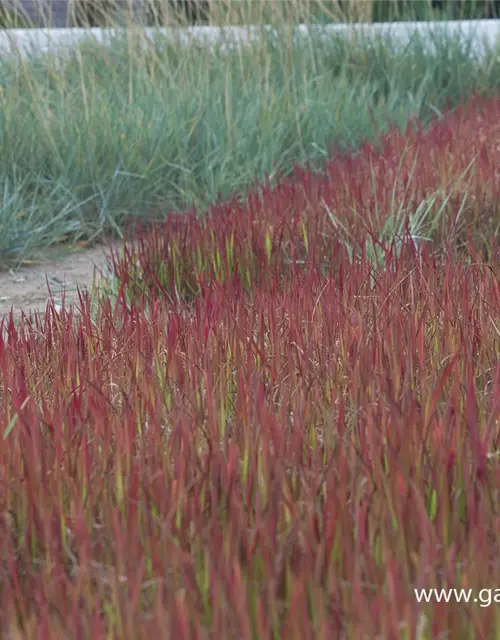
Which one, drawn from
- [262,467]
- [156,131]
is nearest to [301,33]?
[156,131]

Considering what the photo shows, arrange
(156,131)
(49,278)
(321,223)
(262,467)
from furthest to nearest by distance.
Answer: (156,131) < (49,278) < (321,223) < (262,467)

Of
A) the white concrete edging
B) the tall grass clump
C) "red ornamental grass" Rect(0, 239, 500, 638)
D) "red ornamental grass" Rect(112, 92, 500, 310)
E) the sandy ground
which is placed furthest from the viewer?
the white concrete edging

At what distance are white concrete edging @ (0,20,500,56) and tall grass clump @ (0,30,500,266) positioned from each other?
0.12 metres

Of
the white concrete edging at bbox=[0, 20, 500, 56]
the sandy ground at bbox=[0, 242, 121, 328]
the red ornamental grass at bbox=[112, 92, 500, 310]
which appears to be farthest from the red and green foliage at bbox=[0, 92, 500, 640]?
the white concrete edging at bbox=[0, 20, 500, 56]

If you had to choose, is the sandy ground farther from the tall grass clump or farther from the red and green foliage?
the red and green foliage

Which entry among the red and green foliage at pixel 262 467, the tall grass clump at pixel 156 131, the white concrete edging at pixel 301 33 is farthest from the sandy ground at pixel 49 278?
the white concrete edging at pixel 301 33

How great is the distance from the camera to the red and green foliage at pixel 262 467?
47.3 inches

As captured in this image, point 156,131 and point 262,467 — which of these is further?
point 156,131

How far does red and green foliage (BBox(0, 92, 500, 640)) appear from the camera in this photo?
1.20m

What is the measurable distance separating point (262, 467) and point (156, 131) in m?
4.24

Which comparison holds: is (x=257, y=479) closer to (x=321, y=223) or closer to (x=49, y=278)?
(x=321, y=223)

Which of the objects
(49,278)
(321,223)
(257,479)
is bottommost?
(49,278)

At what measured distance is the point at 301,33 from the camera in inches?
304

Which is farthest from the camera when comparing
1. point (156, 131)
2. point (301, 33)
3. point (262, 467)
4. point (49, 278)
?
point (301, 33)
